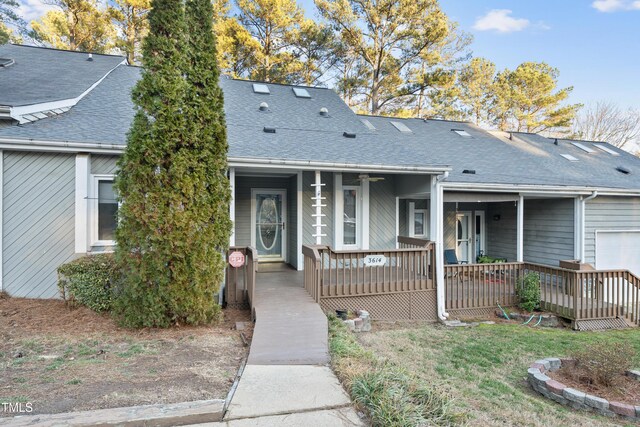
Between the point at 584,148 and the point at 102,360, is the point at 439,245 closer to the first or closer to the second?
the point at 102,360

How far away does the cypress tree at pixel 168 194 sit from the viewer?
4.69 metres

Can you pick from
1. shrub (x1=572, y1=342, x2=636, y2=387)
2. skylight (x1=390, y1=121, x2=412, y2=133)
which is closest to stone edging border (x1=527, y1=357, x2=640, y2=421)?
shrub (x1=572, y1=342, x2=636, y2=387)

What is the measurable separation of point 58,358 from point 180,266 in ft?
5.18

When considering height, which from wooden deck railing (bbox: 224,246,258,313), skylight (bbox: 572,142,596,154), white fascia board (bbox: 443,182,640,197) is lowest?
wooden deck railing (bbox: 224,246,258,313)

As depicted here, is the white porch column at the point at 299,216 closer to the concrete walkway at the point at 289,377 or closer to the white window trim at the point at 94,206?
the concrete walkway at the point at 289,377

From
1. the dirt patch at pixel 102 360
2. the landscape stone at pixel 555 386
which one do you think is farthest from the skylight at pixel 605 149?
the dirt patch at pixel 102 360

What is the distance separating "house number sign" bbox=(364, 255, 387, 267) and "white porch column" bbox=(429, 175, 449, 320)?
1225 millimetres

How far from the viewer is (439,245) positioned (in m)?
7.11

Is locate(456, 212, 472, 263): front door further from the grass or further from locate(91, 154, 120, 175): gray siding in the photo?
locate(91, 154, 120, 175): gray siding

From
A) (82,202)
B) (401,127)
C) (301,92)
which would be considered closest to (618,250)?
(401,127)

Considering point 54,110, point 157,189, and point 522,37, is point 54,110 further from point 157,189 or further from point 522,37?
point 522,37

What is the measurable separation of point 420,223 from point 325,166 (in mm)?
4259

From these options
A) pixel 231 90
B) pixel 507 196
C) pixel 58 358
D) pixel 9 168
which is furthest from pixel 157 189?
pixel 507 196

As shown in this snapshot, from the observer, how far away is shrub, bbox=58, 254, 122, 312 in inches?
214
